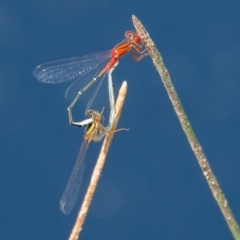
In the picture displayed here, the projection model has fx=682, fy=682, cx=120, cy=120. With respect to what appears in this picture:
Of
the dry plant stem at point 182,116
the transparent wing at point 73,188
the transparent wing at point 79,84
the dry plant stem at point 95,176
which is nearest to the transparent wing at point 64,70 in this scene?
the transparent wing at point 79,84

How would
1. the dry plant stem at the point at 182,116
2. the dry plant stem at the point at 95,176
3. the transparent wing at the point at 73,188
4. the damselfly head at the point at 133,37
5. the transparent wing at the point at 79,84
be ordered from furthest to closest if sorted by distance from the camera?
the transparent wing at the point at 79,84, the transparent wing at the point at 73,188, the damselfly head at the point at 133,37, the dry plant stem at the point at 95,176, the dry plant stem at the point at 182,116

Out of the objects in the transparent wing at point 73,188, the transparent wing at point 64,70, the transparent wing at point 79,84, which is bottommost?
the transparent wing at point 73,188

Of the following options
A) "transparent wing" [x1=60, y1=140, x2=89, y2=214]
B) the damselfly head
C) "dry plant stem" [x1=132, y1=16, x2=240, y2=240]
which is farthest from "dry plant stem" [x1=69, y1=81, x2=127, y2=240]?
"transparent wing" [x1=60, y1=140, x2=89, y2=214]

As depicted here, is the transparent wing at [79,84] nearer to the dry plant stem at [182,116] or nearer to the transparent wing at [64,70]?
the transparent wing at [64,70]

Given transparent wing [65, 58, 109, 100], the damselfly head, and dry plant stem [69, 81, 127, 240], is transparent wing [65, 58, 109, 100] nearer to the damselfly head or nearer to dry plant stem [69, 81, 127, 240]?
the damselfly head

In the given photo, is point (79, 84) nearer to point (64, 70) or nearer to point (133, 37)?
point (64, 70)

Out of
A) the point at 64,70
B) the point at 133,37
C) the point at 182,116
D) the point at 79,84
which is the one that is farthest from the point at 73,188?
the point at 182,116

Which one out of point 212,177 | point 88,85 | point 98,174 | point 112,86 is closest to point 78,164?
point 88,85

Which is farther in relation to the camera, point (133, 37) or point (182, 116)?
point (133, 37)
